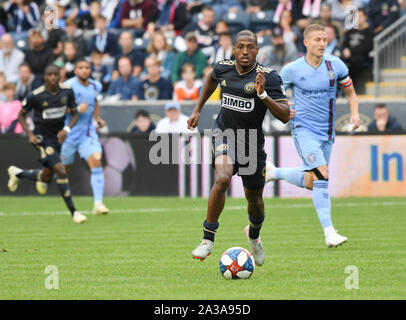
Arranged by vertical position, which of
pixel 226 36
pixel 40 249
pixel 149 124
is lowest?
pixel 40 249

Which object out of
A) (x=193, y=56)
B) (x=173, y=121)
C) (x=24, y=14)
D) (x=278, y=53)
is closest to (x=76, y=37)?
(x=24, y=14)

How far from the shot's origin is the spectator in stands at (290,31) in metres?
22.1

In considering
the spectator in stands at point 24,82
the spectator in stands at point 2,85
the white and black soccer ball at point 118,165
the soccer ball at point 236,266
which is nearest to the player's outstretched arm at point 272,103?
the soccer ball at point 236,266

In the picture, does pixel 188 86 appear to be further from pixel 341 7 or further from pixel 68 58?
pixel 341 7

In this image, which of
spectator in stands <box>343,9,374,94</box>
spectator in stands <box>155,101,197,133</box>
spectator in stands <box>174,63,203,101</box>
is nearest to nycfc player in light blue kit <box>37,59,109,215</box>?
spectator in stands <box>155,101,197,133</box>

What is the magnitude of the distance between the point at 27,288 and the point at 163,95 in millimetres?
14093

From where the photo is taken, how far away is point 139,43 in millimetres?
24562

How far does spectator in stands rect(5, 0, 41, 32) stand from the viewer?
2656cm

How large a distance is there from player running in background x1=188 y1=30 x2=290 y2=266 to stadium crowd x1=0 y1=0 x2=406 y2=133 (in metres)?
11.3

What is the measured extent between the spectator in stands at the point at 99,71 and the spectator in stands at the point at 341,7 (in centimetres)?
559

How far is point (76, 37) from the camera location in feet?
80.6

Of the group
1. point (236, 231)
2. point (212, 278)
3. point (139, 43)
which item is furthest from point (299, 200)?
point (212, 278)
